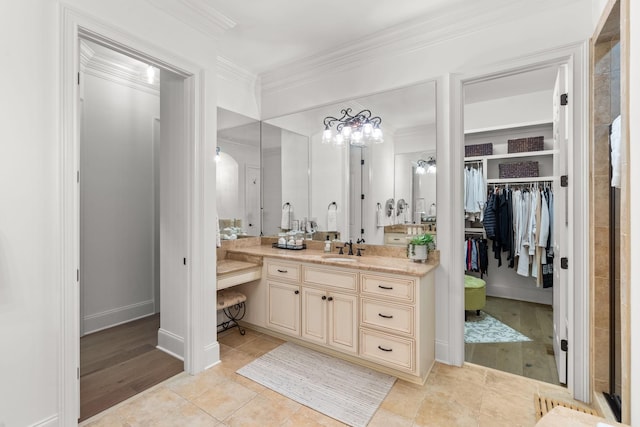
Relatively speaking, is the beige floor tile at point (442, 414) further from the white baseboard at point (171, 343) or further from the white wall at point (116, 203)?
the white wall at point (116, 203)

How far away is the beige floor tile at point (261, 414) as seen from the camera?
6.35 feet

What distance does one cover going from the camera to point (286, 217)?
3.70 metres

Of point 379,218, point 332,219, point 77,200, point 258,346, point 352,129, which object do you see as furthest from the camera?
point 332,219

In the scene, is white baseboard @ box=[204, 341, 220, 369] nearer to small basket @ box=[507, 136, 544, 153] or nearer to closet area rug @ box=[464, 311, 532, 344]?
closet area rug @ box=[464, 311, 532, 344]

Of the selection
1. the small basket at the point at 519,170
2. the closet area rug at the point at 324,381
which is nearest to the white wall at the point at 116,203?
the closet area rug at the point at 324,381

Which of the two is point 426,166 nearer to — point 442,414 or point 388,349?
point 388,349

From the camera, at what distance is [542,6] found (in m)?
2.24

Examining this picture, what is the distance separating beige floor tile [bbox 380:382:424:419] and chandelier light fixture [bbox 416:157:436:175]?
5.69 ft

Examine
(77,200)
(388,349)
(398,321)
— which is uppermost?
(77,200)

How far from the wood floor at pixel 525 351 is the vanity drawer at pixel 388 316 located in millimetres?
871

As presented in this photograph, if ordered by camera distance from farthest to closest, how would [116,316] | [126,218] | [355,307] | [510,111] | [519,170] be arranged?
[519,170] → [510,111] → [126,218] → [116,316] → [355,307]

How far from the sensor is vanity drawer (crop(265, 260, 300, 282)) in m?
2.95

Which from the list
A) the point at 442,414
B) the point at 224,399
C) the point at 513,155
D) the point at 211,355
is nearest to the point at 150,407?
the point at 224,399

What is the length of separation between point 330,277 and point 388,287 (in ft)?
1.73
